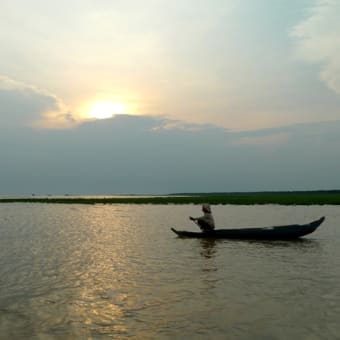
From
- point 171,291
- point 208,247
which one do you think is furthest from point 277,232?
point 171,291

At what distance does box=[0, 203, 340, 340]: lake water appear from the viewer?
→ 744 centimetres

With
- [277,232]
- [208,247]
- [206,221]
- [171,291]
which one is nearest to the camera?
[171,291]

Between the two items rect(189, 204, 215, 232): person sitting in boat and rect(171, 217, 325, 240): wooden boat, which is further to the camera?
rect(189, 204, 215, 232): person sitting in boat

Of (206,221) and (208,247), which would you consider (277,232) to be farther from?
(208,247)

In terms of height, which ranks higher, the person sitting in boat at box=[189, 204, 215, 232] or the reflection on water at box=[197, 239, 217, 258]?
the person sitting in boat at box=[189, 204, 215, 232]

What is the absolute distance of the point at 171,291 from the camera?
33.7 feet

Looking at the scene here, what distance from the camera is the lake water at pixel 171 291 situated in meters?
7.44

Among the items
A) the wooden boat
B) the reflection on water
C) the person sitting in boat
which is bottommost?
the reflection on water

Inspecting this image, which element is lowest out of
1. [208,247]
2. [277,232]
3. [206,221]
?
[208,247]

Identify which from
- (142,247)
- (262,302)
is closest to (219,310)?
(262,302)

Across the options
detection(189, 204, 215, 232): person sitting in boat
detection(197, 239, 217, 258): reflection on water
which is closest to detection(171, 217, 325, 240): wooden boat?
detection(189, 204, 215, 232): person sitting in boat

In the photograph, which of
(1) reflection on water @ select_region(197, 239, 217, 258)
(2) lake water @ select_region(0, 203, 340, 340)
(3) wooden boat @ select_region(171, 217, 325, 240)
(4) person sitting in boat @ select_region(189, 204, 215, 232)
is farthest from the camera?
(4) person sitting in boat @ select_region(189, 204, 215, 232)

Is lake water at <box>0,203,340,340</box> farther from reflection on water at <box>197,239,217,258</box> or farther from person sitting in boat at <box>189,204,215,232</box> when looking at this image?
person sitting in boat at <box>189,204,215,232</box>

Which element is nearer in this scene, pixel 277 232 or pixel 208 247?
pixel 208 247
